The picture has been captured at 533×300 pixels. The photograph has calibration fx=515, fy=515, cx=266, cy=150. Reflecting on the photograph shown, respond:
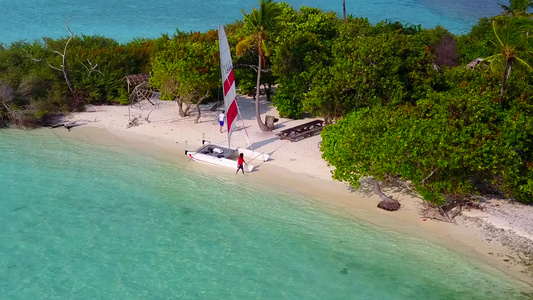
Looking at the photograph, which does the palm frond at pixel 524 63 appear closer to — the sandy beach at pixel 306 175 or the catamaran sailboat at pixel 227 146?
the sandy beach at pixel 306 175

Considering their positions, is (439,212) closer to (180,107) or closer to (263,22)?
(263,22)

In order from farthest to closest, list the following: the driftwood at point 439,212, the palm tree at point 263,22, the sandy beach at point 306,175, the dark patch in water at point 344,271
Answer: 1. the palm tree at point 263,22
2. the driftwood at point 439,212
3. the sandy beach at point 306,175
4. the dark patch in water at point 344,271

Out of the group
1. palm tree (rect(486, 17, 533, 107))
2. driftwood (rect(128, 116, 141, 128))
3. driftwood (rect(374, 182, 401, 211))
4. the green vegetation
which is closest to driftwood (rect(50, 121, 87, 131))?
the green vegetation

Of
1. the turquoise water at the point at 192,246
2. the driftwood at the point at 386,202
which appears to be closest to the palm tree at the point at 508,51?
the driftwood at the point at 386,202

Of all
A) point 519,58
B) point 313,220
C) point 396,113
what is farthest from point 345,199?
point 519,58

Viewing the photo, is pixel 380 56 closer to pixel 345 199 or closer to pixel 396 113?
pixel 396 113
